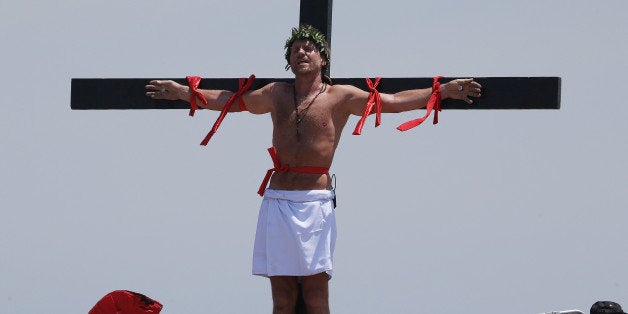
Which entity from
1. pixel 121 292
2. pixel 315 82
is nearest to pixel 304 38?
pixel 315 82

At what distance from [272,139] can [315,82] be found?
0.38 meters

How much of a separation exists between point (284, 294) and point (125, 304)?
2.91ft

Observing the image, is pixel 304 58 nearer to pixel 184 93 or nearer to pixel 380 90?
pixel 380 90

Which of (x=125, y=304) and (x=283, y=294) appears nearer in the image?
(x=125, y=304)

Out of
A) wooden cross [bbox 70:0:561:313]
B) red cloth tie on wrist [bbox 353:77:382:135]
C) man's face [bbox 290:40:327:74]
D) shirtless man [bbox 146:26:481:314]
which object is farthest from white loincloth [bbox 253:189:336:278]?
man's face [bbox 290:40:327:74]

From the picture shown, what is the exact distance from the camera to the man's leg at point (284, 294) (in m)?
8.96

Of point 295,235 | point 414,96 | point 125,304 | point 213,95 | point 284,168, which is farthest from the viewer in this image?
point 213,95

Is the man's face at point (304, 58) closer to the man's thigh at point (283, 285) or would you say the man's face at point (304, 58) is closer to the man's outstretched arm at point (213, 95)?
the man's outstretched arm at point (213, 95)

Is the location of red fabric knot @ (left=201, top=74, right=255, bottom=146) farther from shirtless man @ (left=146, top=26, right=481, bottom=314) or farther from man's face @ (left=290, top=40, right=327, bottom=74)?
man's face @ (left=290, top=40, right=327, bottom=74)

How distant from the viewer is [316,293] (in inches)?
352

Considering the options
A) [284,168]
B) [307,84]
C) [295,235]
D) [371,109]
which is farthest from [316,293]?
[307,84]

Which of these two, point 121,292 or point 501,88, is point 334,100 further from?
point 121,292

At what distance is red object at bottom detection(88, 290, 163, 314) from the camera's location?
28.0 ft

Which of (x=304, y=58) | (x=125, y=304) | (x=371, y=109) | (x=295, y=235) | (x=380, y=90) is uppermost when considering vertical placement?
(x=304, y=58)
